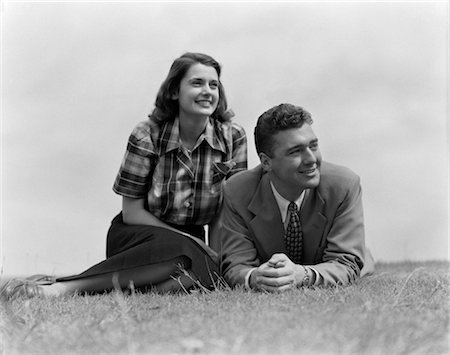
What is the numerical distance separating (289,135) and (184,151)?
1188 mm

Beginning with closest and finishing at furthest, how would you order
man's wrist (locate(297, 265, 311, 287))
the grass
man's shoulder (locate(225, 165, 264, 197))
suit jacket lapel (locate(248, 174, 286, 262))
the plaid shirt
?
1. the grass
2. man's wrist (locate(297, 265, 311, 287))
3. suit jacket lapel (locate(248, 174, 286, 262))
4. man's shoulder (locate(225, 165, 264, 197))
5. the plaid shirt

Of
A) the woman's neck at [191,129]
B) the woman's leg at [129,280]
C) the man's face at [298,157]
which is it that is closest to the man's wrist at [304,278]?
the man's face at [298,157]

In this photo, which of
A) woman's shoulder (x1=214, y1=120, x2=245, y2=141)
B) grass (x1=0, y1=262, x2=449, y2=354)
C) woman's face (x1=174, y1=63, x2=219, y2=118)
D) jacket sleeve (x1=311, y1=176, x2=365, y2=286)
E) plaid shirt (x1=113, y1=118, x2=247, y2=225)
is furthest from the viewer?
woman's shoulder (x1=214, y1=120, x2=245, y2=141)

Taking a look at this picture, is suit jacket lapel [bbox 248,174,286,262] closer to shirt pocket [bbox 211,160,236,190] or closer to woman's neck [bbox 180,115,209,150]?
shirt pocket [bbox 211,160,236,190]

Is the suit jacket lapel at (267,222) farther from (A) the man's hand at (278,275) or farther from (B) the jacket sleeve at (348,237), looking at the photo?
(A) the man's hand at (278,275)

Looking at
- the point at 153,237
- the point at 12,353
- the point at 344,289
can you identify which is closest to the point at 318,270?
the point at 344,289

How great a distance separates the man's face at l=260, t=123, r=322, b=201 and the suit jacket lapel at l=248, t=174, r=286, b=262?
23 cm

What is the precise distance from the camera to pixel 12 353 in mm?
2598

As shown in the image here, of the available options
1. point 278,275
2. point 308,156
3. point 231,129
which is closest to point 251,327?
point 278,275

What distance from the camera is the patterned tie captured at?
4.65 m

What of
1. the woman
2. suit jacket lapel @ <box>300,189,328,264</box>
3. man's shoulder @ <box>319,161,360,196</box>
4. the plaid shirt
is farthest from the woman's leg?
man's shoulder @ <box>319,161,360,196</box>

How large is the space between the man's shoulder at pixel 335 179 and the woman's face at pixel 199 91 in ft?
3.48

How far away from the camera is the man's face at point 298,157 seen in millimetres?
4359

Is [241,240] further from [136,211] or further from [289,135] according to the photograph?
[136,211]
